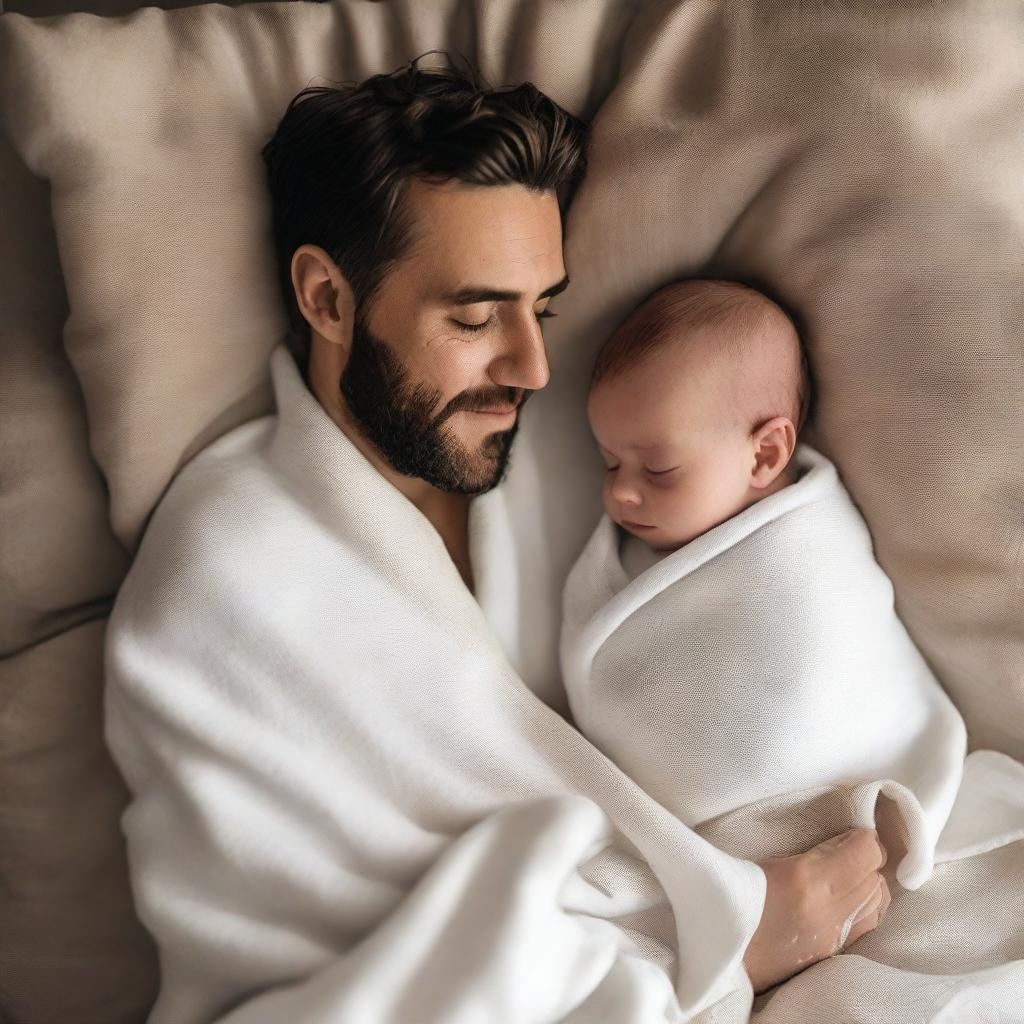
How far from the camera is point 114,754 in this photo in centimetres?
115

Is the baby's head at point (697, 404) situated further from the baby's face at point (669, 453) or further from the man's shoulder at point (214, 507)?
the man's shoulder at point (214, 507)

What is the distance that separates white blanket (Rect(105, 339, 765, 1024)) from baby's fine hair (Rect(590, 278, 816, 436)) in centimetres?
33

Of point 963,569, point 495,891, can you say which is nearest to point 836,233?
point 963,569

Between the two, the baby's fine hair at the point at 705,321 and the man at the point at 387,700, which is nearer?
the man at the point at 387,700

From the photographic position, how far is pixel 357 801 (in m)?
1.08

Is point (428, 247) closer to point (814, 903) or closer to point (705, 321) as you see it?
point (705, 321)

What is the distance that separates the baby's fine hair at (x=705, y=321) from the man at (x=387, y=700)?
11cm

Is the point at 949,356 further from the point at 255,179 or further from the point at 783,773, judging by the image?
the point at 255,179

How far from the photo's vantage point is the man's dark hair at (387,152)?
1.10 m

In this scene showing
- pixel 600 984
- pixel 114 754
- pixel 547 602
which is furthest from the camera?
pixel 547 602

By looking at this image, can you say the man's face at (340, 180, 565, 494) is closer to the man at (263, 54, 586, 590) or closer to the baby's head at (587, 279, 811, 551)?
the man at (263, 54, 586, 590)

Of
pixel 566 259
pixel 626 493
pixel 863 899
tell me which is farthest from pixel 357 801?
pixel 566 259

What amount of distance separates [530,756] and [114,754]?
0.48 metres

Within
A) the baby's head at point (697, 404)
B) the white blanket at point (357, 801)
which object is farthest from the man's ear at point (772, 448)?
the white blanket at point (357, 801)
